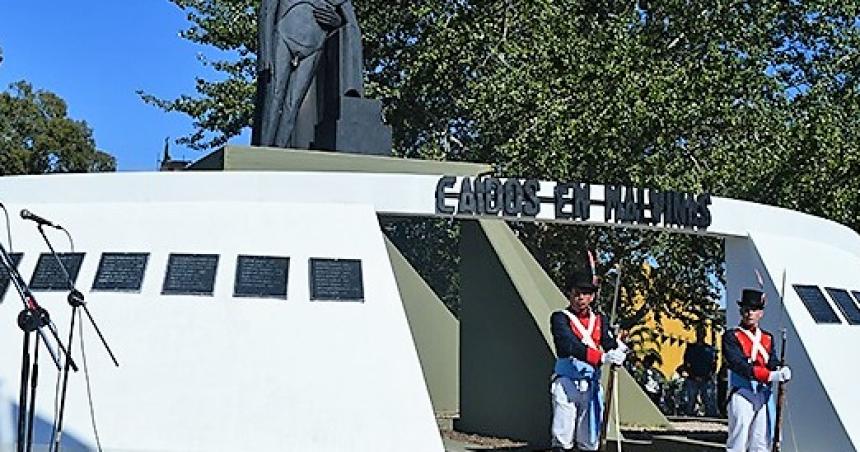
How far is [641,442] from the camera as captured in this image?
45.3 feet

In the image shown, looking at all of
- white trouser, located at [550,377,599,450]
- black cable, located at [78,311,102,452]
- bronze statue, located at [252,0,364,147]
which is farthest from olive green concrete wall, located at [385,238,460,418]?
white trouser, located at [550,377,599,450]

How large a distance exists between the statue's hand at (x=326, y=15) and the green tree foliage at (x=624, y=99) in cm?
706

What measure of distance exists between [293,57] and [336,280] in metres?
4.47

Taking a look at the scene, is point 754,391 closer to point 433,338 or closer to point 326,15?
point 326,15

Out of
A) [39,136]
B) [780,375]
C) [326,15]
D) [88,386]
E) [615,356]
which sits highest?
[39,136]

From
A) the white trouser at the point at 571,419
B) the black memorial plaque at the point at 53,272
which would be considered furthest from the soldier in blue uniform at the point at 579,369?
the black memorial plaque at the point at 53,272

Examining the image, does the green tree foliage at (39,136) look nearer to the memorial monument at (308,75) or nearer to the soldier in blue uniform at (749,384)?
the memorial monument at (308,75)

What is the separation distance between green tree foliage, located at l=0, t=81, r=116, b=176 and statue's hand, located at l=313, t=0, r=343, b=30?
33.6 metres

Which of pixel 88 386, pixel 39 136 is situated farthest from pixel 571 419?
pixel 39 136

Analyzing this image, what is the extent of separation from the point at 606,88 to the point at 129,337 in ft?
42.9

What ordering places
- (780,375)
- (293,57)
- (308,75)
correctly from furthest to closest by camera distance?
(308,75) → (293,57) → (780,375)

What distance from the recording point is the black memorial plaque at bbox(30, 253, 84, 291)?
10.2m

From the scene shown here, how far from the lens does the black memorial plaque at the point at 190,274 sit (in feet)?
32.9

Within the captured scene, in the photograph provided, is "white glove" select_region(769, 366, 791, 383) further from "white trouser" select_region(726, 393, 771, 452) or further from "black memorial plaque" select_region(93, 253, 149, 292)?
"black memorial plaque" select_region(93, 253, 149, 292)
